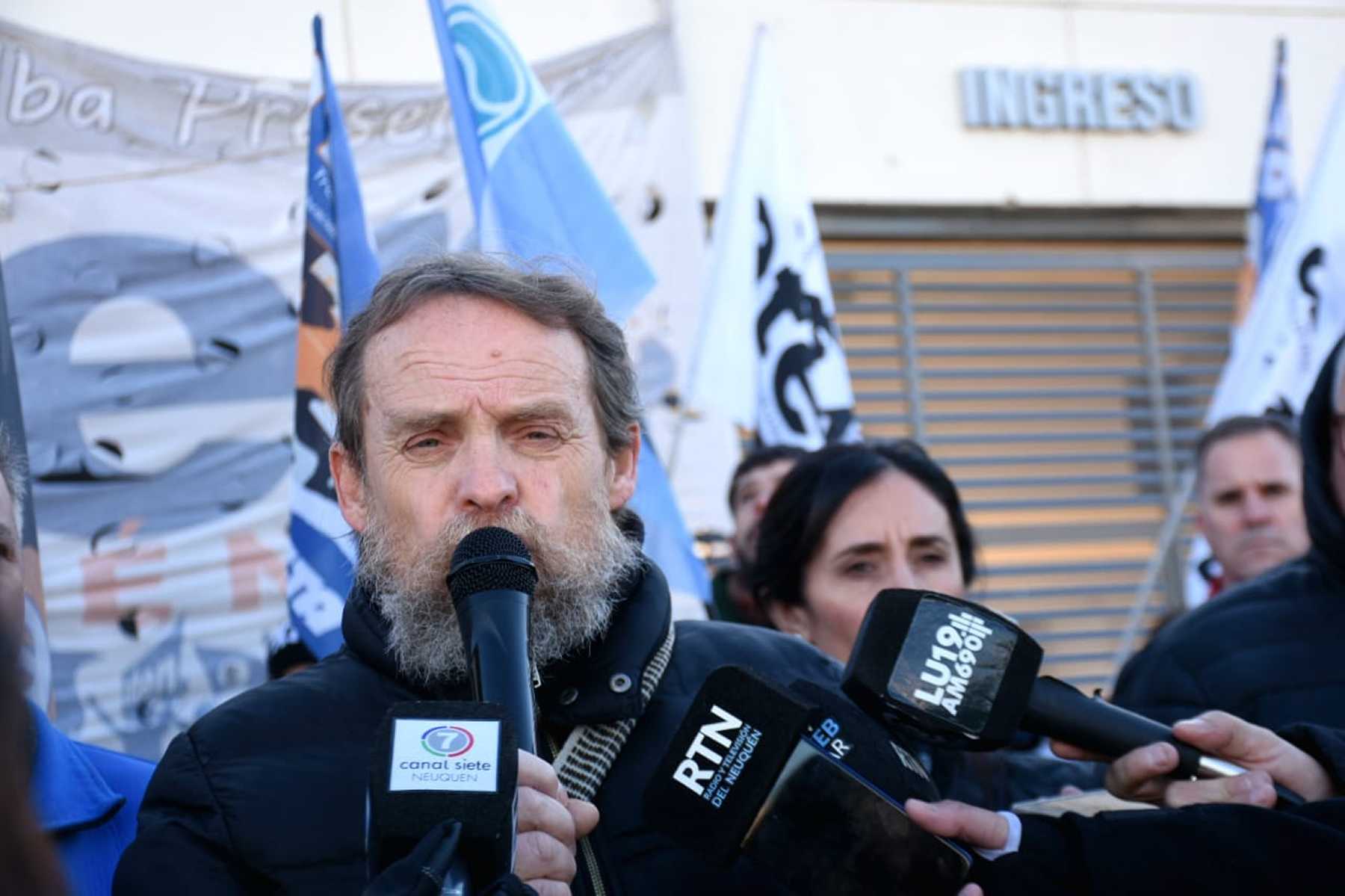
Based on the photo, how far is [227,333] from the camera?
6.82 m

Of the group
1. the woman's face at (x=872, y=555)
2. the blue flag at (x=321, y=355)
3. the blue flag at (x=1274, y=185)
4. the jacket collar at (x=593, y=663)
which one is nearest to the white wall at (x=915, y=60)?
the blue flag at (x=1274, y=185)

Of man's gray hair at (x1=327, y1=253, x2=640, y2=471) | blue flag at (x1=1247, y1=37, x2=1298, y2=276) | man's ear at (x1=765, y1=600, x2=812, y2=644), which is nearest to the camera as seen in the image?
man's gray hair at (x1=327, y1=253, x2=640, y2=471)

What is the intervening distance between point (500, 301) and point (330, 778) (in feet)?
2.46

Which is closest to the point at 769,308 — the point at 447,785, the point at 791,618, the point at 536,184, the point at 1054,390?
the point at 536,184

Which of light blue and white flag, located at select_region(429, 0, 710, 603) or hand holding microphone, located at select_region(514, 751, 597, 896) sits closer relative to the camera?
hand holding microphone, located at select_region(514, 751, 597, 896)

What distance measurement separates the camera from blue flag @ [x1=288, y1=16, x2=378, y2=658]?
14.8ft

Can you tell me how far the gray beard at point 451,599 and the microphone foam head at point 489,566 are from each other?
20 cm

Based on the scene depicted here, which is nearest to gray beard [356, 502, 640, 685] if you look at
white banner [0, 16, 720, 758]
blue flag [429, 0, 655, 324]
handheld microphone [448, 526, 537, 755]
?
handheld microphone [448, 526, 537, 755]

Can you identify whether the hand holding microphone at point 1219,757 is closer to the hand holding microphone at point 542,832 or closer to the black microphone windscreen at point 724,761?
the black microphone windscreen at point 724,761

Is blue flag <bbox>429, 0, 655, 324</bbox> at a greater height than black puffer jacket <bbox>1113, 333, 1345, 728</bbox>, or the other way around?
blue flag <bbox>429, 0, 655, 324</bbox>

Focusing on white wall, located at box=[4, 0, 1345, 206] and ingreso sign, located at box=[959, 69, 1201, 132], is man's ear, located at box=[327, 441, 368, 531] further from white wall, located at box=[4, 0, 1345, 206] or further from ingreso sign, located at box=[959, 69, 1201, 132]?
ingreso sign, located at box=[959, 69, 1201, 132]

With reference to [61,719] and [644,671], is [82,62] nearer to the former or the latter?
[61,719]

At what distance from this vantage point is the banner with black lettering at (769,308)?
591 centimetres

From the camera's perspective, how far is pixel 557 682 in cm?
240
